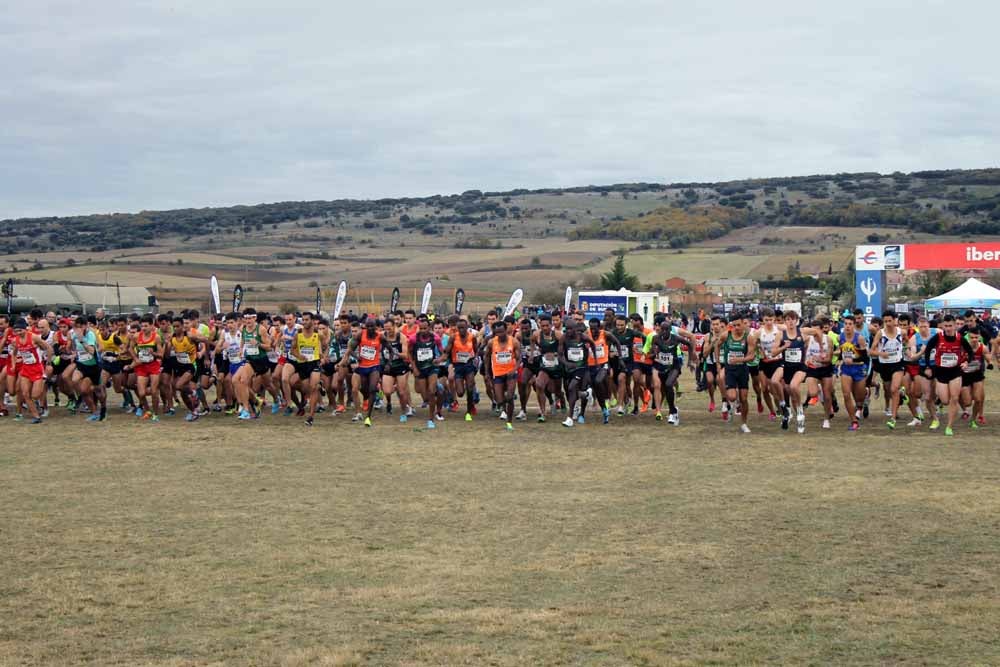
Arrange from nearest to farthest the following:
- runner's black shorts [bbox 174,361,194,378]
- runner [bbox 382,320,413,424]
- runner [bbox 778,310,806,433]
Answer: runner [bbox 778,310,806,433], runner [bbox 382,320,413,424], runner's black shorts [bbox 174,361,194,378]

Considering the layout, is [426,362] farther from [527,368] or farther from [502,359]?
[527,368]

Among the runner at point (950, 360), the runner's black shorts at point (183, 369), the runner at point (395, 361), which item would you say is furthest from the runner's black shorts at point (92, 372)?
the runner at point (950, 360)

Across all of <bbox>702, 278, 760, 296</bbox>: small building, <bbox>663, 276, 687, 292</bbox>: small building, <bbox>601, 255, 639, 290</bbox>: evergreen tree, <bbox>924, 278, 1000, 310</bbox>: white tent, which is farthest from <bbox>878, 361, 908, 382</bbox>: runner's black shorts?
<bbox>663, 276, 687, 292</bbox>: small building

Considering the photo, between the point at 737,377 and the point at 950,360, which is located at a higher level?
the point at 950,360

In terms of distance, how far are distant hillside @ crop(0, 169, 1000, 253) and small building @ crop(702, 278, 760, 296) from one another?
24.7m

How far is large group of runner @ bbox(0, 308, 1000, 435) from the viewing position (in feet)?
56.3

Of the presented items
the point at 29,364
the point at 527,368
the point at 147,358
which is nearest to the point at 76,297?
the point at 29,364

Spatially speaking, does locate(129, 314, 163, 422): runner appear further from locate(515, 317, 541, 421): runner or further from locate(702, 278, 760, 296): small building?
locate(702, 278, 760, 296): small building

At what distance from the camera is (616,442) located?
15805 millimetres

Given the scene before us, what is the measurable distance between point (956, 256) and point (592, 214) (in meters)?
82.6

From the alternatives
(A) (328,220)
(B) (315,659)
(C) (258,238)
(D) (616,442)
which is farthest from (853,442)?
(A) (328,220)

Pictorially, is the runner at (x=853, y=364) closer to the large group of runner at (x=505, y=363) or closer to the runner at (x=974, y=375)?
the large group of runner at (x=505, y=363)

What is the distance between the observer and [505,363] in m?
18.2

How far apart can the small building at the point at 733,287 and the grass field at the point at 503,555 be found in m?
59.5
